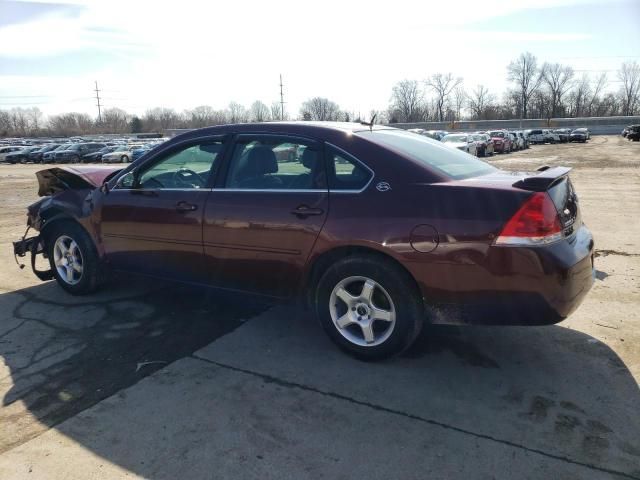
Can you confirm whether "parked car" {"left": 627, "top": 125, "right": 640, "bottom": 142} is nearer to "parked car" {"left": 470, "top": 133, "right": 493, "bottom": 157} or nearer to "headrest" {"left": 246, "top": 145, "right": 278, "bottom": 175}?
"parked car" {"left": 470, "top": 133, "right": 493, "bottom": 157}

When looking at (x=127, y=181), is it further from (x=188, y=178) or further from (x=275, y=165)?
(x=275, y=165)

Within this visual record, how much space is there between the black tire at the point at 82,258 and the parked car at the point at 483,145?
29.7 meters

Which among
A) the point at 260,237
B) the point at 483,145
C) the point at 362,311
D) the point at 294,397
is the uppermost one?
the point at 483,145

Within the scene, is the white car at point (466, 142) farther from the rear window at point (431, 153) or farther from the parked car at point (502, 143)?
the rear window at point (431, 153)

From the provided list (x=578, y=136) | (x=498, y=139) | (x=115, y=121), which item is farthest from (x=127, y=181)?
(x=115, y=121)

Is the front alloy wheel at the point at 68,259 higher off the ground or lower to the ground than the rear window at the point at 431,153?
lower

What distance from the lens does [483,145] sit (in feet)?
109

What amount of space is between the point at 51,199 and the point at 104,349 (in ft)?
7.13

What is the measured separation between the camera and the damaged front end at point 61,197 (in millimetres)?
5059

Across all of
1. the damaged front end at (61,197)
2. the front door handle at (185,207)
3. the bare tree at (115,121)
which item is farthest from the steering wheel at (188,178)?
the bare tree at (115,121)

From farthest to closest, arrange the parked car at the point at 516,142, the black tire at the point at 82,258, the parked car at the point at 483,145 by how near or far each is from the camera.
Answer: the parked car at the point at 516,142
the parked car at the point at 483,145
the black tire at the point at 82,258

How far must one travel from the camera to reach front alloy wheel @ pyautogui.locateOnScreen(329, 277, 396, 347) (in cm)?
348

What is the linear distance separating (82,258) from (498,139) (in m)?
37.8

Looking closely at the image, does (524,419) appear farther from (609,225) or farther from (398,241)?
(609,225)
